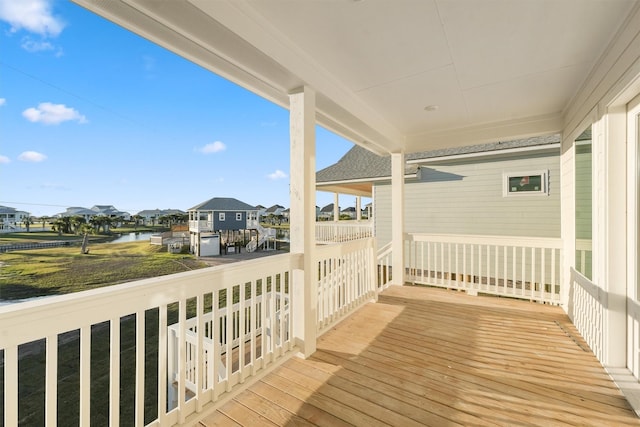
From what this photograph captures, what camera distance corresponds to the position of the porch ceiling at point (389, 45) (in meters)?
1.76

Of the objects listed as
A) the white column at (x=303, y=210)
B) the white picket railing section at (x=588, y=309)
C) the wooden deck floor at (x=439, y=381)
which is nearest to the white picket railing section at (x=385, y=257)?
the wooden deck floor at (x=439, y=381)

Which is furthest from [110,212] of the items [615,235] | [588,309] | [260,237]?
[588,309]

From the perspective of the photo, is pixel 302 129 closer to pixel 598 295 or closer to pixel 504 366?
pixel 504 366

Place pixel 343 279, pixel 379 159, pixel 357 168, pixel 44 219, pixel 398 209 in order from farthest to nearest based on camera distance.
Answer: pixel 357 168 < pixel 379 159 < pixel 398 209 < pixel 343 279 < pixel 44 219

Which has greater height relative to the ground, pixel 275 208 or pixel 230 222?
pixel 275 208

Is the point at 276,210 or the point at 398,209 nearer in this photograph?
the point at 276,210

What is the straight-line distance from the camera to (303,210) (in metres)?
2.52

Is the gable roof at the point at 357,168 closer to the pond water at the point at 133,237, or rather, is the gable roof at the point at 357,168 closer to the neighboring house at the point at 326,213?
the neighboring house at the point at 326,213

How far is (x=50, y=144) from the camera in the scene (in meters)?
1.25

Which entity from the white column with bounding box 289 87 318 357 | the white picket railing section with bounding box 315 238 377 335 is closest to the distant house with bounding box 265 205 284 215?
the white column with bounding box 289 87 318 357

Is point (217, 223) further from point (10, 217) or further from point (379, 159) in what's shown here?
point (379, 159)

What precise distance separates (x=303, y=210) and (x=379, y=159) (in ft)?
19.9

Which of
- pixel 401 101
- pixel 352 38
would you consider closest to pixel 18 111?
pixel 352 38

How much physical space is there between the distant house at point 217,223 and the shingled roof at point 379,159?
18.6 ft
